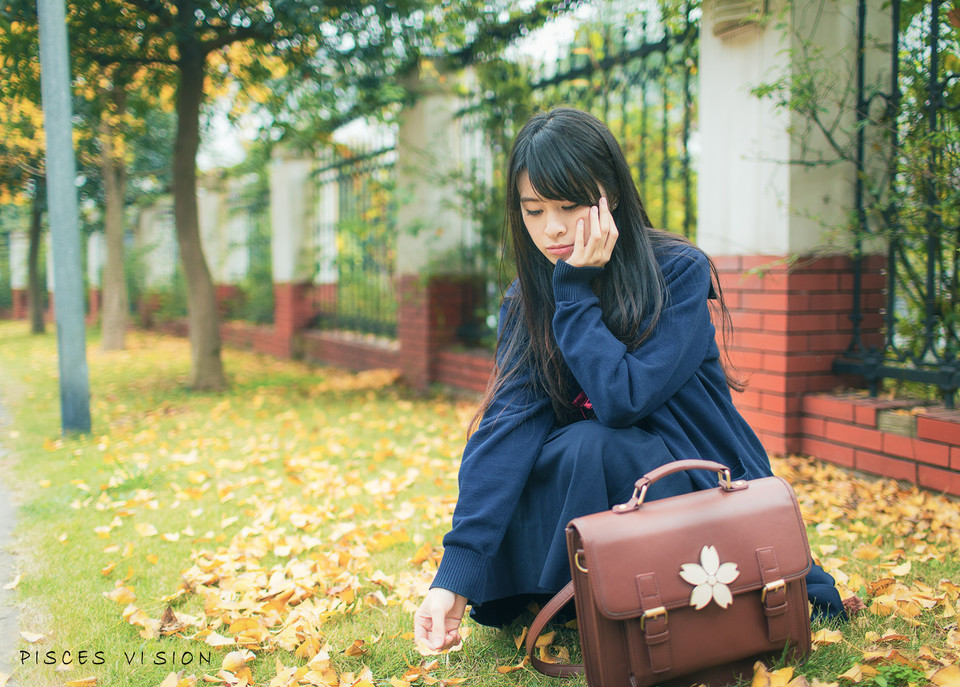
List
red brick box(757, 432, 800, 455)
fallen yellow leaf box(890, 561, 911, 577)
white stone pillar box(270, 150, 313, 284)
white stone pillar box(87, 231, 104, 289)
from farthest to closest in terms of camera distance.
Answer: white stone pillar box(87, 231, 104, 289)
white stone pillar box(270, 150, 313, 284)
red brick box(757, 432, 800, 455)
fallen yellow leaf box(890, 561, 911, 577)

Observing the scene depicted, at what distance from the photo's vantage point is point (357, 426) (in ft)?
16.9

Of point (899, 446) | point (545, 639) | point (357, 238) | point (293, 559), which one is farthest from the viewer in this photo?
point (357, 238)

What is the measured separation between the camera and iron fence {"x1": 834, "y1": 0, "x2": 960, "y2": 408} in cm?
312

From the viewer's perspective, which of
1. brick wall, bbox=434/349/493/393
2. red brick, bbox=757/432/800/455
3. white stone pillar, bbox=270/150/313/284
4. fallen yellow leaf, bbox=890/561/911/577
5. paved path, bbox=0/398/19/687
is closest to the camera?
paved path, bbox=0/398/19/687

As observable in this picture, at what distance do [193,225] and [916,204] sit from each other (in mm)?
5477

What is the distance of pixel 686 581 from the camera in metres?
1.46

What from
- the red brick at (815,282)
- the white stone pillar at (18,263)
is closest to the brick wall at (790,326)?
the red brick at (815,282)

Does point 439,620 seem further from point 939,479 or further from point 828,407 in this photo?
point 828,407

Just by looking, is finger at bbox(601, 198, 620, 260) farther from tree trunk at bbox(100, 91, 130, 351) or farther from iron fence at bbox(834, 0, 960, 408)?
tree trunk at bbox(100, 91, 130, 351)

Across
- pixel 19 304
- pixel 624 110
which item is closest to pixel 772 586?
pixel 624 110

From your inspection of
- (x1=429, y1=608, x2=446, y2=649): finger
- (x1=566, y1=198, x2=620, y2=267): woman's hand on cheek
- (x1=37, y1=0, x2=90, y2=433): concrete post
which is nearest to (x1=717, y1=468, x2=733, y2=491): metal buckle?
(x1=566, y1=198, x2=620, y2=267): woman's hand on cheek

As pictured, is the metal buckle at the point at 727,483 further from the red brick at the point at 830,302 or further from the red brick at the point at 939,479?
the red brick at the point at 830,302

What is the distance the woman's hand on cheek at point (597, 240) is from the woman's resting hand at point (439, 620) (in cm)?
81

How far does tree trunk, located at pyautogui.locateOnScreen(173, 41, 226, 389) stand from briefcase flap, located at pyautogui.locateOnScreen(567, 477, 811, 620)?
585cm
